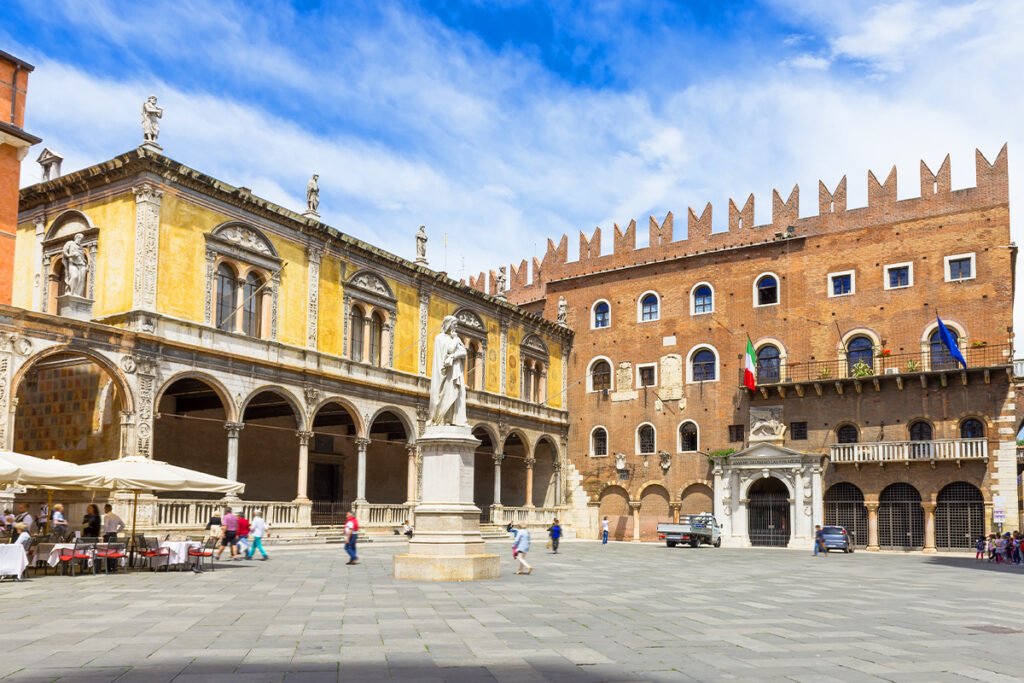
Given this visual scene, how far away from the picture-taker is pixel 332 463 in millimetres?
34344

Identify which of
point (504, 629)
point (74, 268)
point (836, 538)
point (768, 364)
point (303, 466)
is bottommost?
point (836, 538)

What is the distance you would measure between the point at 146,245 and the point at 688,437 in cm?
2288

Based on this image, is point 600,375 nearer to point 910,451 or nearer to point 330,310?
point 910,451

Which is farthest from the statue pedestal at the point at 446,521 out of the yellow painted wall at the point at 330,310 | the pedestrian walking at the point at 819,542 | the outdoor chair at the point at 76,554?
the pedestrian walking at the point at 819,542

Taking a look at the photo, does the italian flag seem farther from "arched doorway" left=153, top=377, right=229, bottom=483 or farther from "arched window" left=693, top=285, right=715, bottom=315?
"arched doorway" left=153, top=377, right=229, bottom=483

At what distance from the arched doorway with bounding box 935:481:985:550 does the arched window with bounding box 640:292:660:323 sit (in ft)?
42.9

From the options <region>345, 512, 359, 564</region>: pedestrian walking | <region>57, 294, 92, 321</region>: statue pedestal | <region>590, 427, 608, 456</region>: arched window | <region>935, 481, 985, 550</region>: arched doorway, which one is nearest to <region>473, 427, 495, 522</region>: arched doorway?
<region>590, 427, 608, 456</region>: arched window

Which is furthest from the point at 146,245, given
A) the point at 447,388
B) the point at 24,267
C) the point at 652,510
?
the point at 652,510

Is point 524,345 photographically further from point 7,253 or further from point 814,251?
point 7,253

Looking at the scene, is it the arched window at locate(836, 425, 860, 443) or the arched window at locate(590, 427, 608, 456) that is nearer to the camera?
the arched window at locate(836, 425, 860, 443)

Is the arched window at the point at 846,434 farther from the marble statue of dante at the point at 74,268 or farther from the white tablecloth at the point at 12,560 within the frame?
the white tablecloth at the point at 12,560

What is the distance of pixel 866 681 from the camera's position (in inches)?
286

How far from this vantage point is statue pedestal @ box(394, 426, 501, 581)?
15.6m

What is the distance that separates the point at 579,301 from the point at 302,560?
75.8ft
